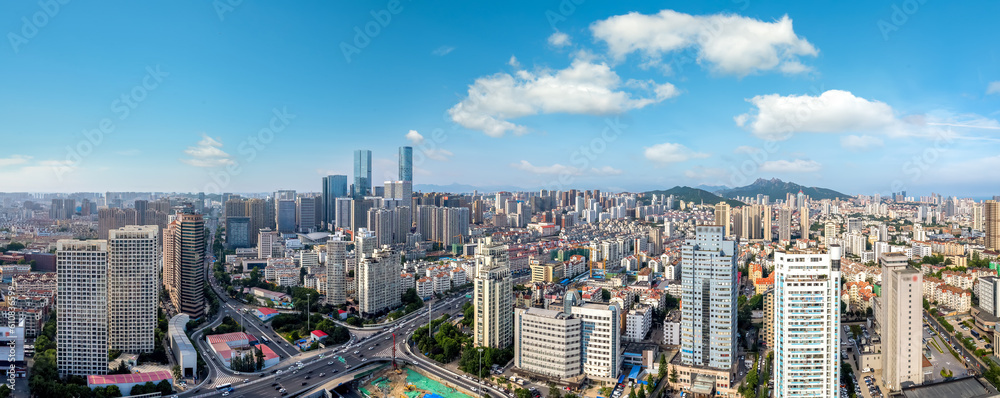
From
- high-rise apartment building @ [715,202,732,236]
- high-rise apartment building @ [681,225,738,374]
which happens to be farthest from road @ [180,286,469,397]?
high-rise apartment building @ [715,202,732,236]

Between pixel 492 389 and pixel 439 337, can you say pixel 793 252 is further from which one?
pixel 439 337

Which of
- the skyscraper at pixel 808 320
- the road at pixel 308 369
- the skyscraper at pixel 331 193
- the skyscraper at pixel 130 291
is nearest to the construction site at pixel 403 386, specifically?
the road at pixel 308 369

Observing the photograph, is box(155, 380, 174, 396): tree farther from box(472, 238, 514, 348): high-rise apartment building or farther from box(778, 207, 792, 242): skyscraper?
box(778, 207, 792, 242): skyscraper

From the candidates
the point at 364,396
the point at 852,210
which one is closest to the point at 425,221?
the point at 364,396

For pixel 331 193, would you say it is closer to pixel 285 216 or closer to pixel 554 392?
pixel 285 216

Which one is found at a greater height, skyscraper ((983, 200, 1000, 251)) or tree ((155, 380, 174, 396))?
skyscraper ((983, 200, 1000, 251))

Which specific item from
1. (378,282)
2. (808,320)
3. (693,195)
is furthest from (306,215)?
(808,320)
